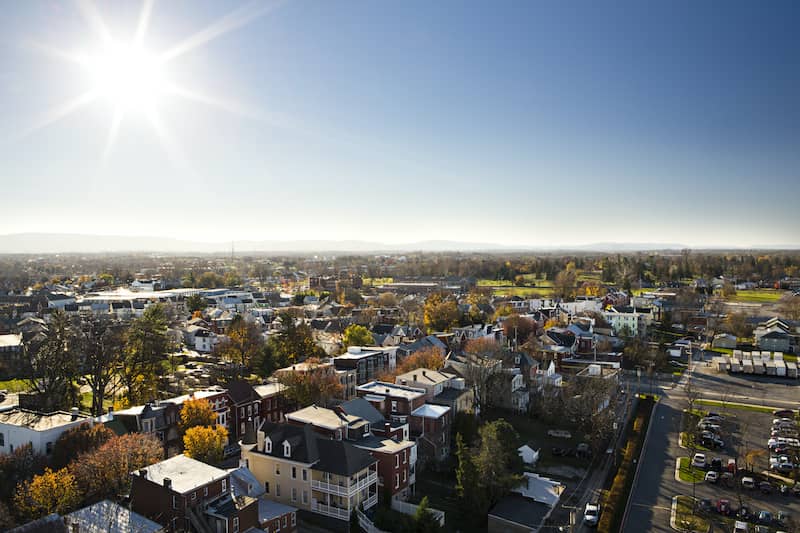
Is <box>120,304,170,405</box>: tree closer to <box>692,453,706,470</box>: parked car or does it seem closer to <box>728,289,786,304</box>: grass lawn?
<box>692,453,706,470</box>: parked car

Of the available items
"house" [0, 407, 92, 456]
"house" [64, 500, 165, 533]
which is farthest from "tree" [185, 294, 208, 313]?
"house" [64, 500, 165, 533]

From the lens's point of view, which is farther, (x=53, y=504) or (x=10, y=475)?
(x=10, y=475)

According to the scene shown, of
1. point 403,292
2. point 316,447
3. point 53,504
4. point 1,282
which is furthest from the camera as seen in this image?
point 1,282

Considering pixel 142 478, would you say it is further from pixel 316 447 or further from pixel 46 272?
pixel 46 272

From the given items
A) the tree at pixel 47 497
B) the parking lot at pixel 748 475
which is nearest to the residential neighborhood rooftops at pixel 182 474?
the tree at pixel 47 497

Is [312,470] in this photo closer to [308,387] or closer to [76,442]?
[308,387]

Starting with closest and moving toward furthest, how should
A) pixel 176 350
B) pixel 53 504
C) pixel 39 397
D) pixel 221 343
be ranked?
1. pixel 53 504
2. pixel 39 397
3. pixel 221 343
4. pixel 176 350

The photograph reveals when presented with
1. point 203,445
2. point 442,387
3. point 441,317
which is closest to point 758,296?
point 441,317

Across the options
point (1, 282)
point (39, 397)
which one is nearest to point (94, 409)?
point (39, 397)
